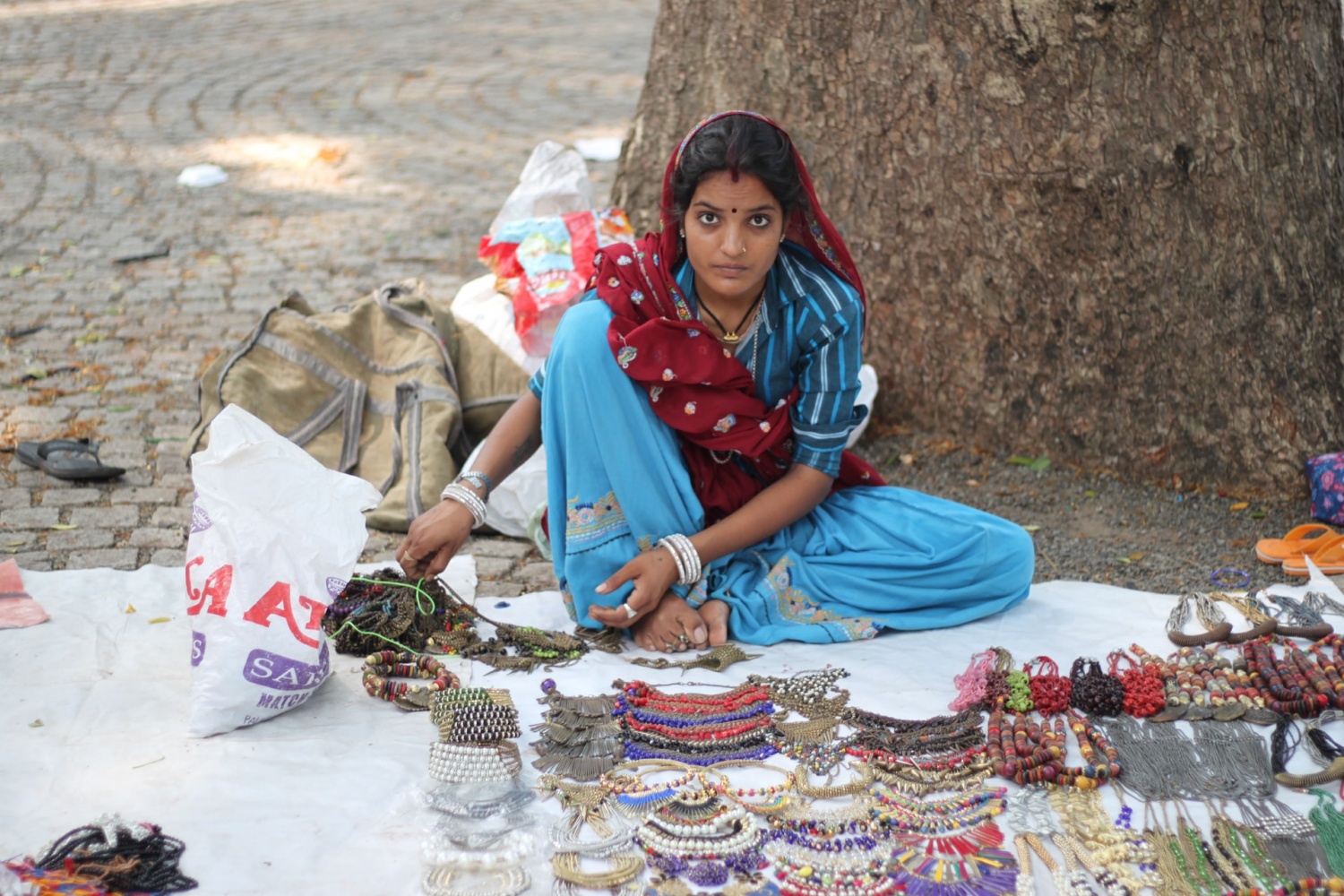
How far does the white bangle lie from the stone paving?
59 centimetres

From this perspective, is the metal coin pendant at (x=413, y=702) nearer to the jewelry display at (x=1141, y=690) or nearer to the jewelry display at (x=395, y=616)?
the jewelry display at (x=395, y=616)

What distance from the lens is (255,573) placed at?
255 centimetres

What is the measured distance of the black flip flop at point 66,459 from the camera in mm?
3924

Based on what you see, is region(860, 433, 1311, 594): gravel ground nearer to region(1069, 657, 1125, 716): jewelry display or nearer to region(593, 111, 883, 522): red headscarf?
region(1069, 657, 1125, 716): jewelry display

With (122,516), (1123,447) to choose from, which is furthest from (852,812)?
(122,516)

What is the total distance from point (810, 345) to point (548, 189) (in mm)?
1942

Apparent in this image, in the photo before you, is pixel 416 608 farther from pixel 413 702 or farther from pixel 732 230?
pixel 732 230

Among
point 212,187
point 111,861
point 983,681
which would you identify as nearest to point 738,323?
point 983,681

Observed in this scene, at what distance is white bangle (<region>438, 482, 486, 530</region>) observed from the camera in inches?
116

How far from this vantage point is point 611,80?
31.4 feet

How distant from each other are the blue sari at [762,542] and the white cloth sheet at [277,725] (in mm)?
92

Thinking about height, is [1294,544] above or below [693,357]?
below

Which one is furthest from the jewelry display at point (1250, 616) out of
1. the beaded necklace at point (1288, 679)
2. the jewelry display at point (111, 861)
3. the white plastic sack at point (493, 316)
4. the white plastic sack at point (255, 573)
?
the jewelry display at point (111, 861)

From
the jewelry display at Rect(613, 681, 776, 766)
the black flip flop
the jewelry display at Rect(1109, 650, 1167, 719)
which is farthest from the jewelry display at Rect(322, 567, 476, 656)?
the jewelry display at Rect(1109, 650, 1167, 719)
